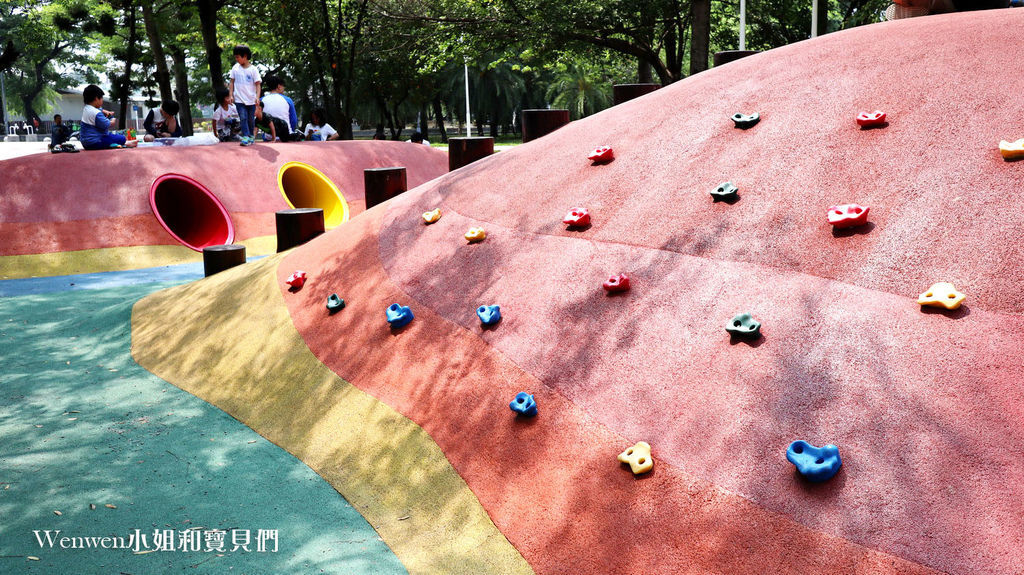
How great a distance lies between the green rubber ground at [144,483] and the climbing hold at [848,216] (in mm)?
2545

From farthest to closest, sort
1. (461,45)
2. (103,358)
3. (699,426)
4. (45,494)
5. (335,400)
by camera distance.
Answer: (461,45), (103,358), (335,400), (45,494), (699,426)

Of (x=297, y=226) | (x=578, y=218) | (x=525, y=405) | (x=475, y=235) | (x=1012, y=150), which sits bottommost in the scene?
(x=525, y=405)

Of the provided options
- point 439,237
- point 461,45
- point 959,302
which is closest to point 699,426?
point 959,302

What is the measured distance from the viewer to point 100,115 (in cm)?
1237

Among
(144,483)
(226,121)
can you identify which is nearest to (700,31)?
(226,121)

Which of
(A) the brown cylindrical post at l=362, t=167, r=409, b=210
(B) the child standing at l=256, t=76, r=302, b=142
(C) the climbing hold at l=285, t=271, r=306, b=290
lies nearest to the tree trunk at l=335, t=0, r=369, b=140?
(B) the child standing at l=256, t=76, r=302, b=142

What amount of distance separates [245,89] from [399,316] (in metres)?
9.92

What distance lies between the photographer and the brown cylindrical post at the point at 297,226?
8219mm

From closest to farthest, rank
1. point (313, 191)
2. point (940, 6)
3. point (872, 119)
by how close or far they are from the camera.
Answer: point (872, 119), point (940, 6), point (313, 191)

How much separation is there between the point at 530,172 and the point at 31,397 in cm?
388

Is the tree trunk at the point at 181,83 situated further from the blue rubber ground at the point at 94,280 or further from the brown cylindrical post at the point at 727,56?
the brown cylindrical post at the point at 727,56

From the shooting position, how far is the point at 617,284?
167 inches

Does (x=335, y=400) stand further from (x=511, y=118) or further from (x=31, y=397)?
(x=511, y=118)

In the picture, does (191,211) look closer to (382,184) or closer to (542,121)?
(382,184)
